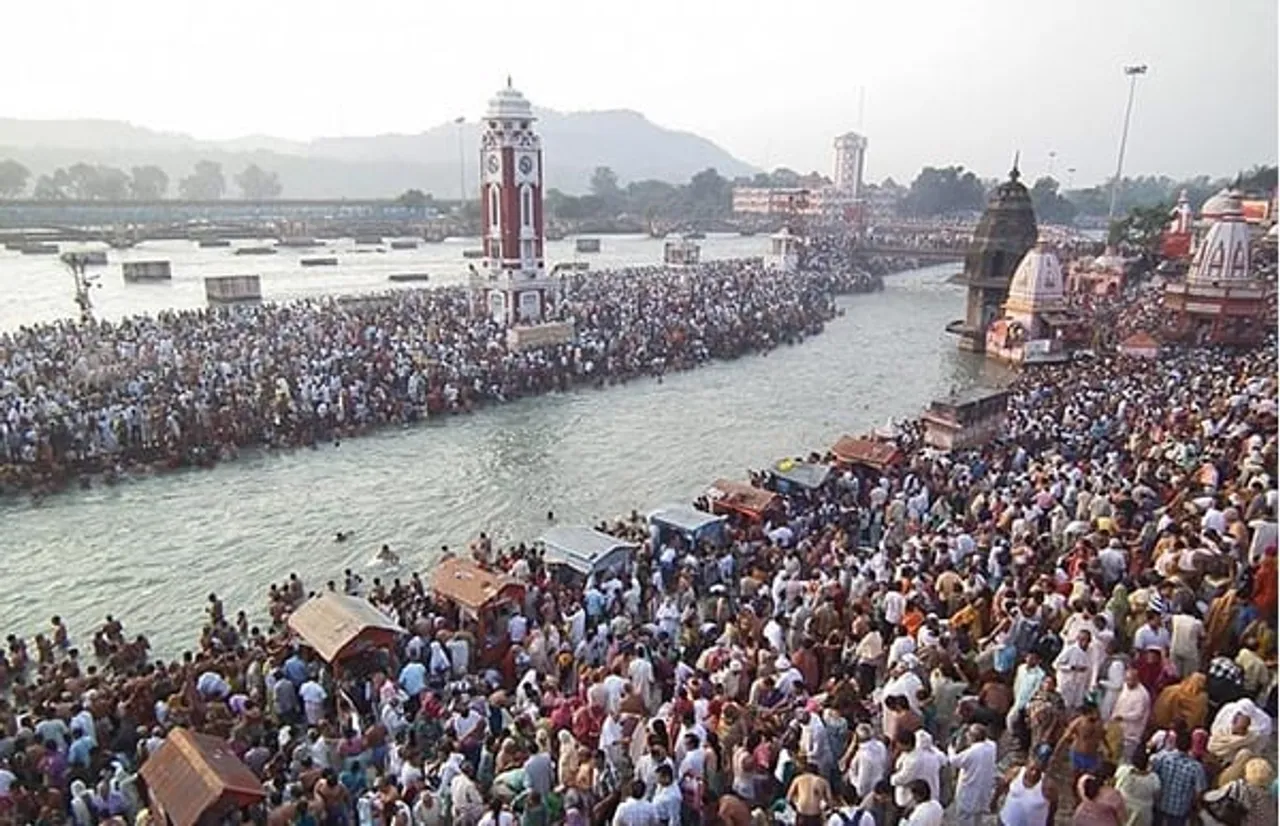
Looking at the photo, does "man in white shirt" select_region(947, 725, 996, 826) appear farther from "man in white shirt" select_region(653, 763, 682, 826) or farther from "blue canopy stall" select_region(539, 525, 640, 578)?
"blue canopy stall" select_region(539, 525, 640, 578)

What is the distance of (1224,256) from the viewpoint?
29.7m

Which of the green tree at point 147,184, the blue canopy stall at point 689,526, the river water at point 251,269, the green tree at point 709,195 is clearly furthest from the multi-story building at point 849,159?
the blue canopy stall at point 689,526

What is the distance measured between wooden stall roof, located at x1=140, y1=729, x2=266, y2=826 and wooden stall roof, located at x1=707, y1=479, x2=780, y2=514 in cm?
833

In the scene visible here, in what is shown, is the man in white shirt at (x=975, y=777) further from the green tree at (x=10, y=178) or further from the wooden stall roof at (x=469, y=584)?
the green tree at (x=10, y=178)

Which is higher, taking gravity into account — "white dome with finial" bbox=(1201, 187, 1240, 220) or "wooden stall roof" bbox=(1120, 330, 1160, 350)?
"white dome with finial" bbox=(1201, 187, 1240, 220)

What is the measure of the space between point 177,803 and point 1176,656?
795 centimetres

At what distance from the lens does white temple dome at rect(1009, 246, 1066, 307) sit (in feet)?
105

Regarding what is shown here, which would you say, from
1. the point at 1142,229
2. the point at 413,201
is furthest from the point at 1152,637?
the point at 413,201

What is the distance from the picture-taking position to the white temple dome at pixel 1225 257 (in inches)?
1163

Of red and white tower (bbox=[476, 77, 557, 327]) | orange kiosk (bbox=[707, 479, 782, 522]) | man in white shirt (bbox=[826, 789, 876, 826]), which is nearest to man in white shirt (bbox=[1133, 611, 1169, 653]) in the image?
man in white shirt (bbox=[826, 789, 876, 826])

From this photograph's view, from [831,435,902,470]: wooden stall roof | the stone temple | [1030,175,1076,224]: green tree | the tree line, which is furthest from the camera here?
the tree line

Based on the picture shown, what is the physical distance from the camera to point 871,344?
122 feet

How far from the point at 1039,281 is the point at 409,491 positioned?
2315cm

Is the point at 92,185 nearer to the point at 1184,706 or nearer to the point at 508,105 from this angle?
the point at 508,105
